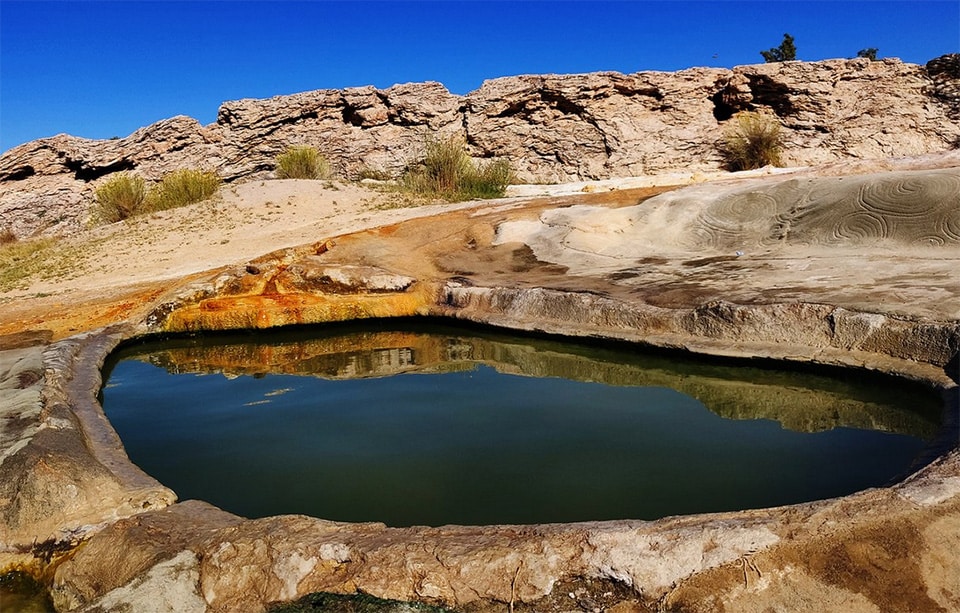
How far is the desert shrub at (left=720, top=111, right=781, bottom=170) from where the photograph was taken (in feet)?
44.0

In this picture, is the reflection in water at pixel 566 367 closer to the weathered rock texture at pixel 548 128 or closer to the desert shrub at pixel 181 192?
the desert shrub at pixel 181 192

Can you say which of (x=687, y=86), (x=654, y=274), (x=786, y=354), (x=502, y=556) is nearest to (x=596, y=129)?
(x=687, y=86)

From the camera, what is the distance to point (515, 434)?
388 centimetres

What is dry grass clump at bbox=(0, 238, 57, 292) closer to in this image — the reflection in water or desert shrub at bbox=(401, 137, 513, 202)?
the reflection in water

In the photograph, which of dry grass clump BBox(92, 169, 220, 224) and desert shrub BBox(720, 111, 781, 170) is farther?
desert shrub BBox(720, 111, 781, 170)

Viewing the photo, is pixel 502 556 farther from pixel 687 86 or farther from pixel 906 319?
pixel 687 86

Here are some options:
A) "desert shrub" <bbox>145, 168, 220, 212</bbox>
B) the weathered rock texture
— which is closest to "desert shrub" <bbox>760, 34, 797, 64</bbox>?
the weathered rock texture

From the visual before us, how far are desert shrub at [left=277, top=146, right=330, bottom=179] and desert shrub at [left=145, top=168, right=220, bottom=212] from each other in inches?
62.4

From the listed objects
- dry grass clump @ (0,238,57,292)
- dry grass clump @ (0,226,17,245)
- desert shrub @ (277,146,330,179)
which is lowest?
dry grass clump @ (0,238,57,292)

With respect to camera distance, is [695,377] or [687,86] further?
[687,86]

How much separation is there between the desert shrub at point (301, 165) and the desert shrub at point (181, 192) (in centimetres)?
159

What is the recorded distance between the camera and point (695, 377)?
4.59 metres

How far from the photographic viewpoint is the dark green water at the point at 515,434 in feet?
10.2

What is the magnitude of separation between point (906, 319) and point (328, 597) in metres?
3.37
